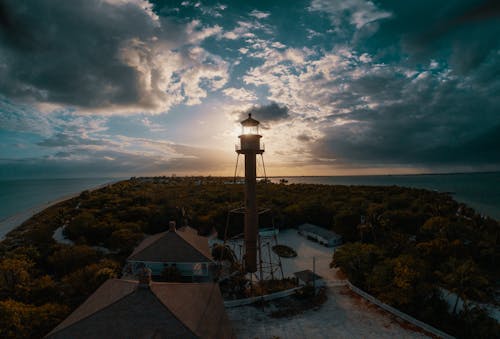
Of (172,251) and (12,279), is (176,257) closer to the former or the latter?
(172,251)

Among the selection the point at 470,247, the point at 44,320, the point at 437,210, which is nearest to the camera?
the point at 44,320

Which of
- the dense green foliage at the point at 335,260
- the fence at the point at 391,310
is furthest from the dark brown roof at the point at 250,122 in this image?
the fence at the point at 391,310

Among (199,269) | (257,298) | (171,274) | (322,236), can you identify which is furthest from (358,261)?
(171,274)

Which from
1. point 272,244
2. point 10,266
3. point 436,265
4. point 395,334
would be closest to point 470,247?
point 436,265

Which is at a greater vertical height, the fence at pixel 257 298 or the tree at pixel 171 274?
the tree at pixel 171 274

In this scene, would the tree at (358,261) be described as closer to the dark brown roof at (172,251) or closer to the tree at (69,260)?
the dark brown roof at (172,251)

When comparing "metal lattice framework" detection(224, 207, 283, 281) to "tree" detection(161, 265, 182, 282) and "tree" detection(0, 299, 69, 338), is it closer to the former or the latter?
"tree" detection(161, 265, 182, 282)

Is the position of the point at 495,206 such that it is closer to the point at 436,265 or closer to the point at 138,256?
the point at 436,265
